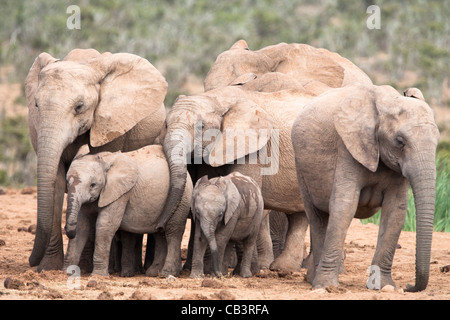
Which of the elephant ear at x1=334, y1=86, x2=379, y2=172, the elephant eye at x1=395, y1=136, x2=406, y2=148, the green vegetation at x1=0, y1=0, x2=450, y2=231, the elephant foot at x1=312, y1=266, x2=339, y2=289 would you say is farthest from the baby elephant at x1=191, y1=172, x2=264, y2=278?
the green vegetation at x1=0, y1=0, x2=450, y2=231

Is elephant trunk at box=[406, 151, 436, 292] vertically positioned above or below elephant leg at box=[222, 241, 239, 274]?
above

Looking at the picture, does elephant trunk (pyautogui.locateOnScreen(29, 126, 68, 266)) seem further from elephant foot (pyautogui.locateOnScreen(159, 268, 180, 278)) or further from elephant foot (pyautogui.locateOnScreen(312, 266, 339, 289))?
elephant foot (pyautogui.locateOnScreen(312, 266, 339, 289))

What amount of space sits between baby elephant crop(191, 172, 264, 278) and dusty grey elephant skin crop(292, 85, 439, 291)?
0.52 m

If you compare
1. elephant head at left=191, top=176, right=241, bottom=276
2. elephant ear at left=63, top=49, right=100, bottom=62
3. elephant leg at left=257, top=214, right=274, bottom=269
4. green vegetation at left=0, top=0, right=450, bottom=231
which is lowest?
elephant leg at left=257, top=214, right=274, bottom=269

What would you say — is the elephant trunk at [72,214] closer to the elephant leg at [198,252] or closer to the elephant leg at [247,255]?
the elephant leg at [198,252]

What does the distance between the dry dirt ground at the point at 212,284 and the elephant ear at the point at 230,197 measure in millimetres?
534

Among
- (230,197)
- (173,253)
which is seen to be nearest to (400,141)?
(230,197)

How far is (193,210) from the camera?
25.4ft

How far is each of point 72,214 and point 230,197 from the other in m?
1.29

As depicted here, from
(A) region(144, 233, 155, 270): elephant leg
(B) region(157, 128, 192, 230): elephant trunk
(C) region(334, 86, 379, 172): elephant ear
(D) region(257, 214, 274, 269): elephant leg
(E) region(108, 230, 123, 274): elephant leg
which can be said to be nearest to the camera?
(C) region(334, 86, 379, 172): elephant ear

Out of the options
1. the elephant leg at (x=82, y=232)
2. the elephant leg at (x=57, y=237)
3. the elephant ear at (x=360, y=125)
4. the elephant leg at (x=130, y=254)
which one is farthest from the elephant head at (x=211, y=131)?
the elephant ear at (x=360, y=125)

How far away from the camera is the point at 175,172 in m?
7.81

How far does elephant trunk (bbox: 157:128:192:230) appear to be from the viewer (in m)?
7.79
